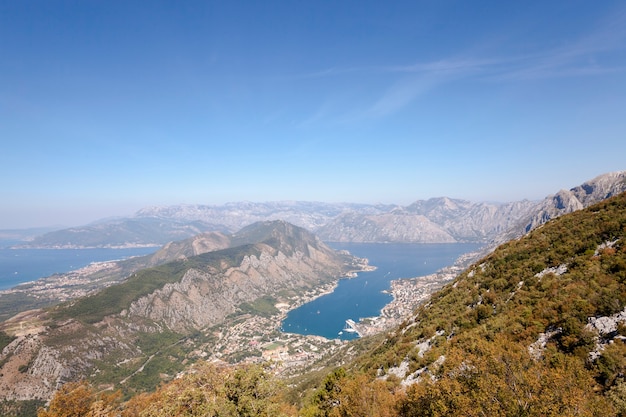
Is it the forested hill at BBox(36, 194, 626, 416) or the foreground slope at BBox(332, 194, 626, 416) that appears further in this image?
the forested hill at BBox(36, 194, 626, 416)

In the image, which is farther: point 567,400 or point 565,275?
point 565,275

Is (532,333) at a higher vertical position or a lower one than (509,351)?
lower

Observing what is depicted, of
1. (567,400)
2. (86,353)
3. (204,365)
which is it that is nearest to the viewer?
(567,400)

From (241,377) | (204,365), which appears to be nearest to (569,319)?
(241,377)

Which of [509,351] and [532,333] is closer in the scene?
[509,351]

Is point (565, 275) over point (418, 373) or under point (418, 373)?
over

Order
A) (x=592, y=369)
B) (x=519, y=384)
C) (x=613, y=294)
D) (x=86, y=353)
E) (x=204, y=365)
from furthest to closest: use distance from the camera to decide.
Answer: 1. (x=86, y=353)
2. (x=204, y=365)
3. (x=613, y=294)
4. (x=592, y=369)
5. (x=519, y=384)

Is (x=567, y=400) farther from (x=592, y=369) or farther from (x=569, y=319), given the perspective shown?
(x=569, y=319)

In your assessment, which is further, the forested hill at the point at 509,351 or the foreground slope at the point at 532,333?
the forested hill at the point at 509,351
